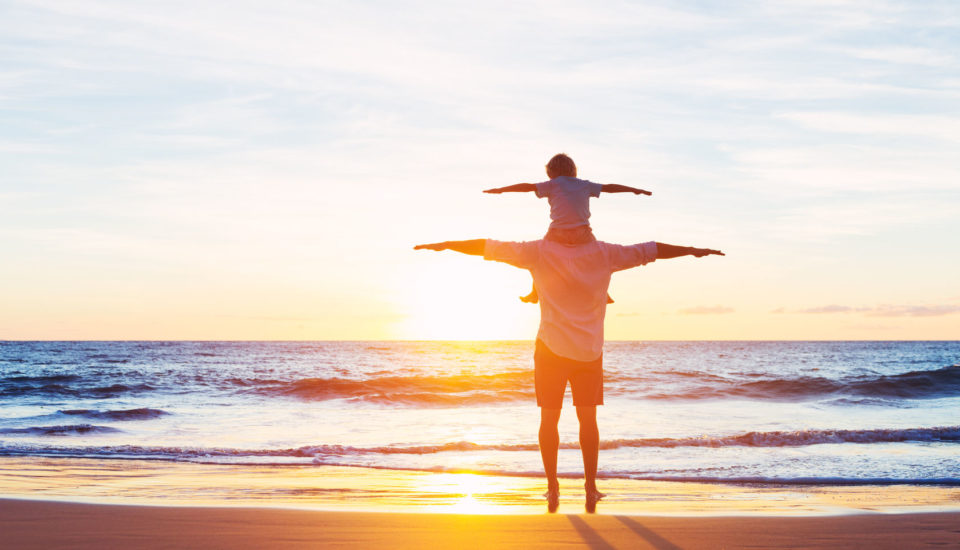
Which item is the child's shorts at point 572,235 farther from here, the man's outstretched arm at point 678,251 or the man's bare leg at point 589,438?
the man's bare leg at point 589,438

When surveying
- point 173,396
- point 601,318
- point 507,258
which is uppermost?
point 507,258

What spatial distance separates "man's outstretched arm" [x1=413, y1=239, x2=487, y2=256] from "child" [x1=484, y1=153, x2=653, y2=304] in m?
0.34

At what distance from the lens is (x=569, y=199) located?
462cm

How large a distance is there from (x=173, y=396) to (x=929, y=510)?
18.1m

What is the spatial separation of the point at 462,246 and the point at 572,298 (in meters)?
0.73

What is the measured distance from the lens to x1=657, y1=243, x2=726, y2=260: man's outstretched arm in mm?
4449

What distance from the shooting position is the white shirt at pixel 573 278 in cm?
456

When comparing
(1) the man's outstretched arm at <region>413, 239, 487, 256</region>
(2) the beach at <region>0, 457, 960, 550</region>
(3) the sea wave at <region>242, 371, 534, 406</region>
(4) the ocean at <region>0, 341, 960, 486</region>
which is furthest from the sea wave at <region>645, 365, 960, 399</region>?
(1) the man's outstretched arm at <region>413, 239, 487, 256</region>

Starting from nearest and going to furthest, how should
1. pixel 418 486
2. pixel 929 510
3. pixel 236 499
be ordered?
pixel 929 510 → pixel 236 499 → pixel 418 486

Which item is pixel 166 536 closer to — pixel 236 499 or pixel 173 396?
pixel 236 499

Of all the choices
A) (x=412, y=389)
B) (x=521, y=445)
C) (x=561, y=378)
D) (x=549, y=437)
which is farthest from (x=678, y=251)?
(x=412, y=389)

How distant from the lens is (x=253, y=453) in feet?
32.0

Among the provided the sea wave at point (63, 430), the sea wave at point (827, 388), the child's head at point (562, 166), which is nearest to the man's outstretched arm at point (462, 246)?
the child's head at point (562, 166)

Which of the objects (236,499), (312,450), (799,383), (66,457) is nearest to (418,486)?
(236,499)
